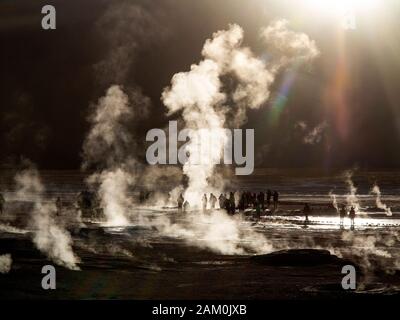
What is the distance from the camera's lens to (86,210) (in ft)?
181

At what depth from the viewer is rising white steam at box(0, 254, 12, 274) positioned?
1032 inches

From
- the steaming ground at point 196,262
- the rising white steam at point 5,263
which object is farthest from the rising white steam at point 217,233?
the rising white steam at point 5,263

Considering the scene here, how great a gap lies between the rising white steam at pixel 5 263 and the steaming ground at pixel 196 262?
0.15ft

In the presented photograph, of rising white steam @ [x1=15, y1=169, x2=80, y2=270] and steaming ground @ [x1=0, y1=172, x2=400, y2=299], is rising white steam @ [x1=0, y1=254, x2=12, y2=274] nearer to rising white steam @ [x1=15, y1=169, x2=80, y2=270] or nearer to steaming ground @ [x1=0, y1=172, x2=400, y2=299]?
steaming ground @ [x1=0, y1=172, x2=400, y2=299]

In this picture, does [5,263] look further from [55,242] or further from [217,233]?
[217,233]

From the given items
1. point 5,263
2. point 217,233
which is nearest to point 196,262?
point 5,263

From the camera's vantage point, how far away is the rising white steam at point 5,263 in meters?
26.2

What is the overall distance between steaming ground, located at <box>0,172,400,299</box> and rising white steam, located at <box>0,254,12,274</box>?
1.9 inches

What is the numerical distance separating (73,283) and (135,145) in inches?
1874

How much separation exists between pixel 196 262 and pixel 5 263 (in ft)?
26.5

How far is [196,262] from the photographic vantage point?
28.8 meters
